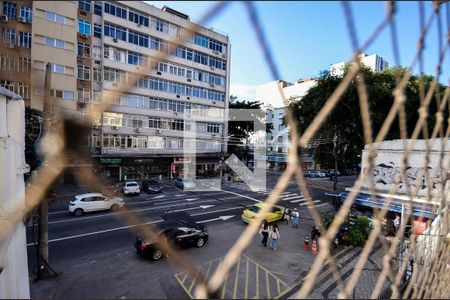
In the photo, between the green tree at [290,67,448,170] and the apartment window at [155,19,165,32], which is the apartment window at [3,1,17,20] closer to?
the apartment window at [155,19,165,32]

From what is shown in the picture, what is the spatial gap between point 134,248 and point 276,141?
5208 centimetres

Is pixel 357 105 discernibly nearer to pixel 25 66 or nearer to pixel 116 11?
pixel 25 66

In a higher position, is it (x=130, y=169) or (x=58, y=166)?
(x=58, y=166)

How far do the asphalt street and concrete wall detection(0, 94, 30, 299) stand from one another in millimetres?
1406

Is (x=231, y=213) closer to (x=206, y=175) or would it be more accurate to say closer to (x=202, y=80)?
(x=206, y=175)

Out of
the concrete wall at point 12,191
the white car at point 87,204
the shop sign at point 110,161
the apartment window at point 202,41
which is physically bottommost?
the white car at point 87,204

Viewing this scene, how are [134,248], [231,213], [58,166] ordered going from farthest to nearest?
[231,213], [134,248], [58,166]

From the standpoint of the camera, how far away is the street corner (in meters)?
8.09

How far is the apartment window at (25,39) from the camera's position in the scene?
24094 millimetres

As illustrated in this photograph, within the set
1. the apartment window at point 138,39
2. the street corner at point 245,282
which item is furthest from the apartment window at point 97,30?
the street corner at point 245,282

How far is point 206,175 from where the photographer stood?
36438 mm

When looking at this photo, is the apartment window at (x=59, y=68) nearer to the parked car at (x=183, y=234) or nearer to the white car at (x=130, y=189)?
the white car at (x=130, y=189)

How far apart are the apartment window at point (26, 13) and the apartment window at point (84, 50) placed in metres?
4.27

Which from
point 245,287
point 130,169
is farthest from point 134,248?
point 130,169
